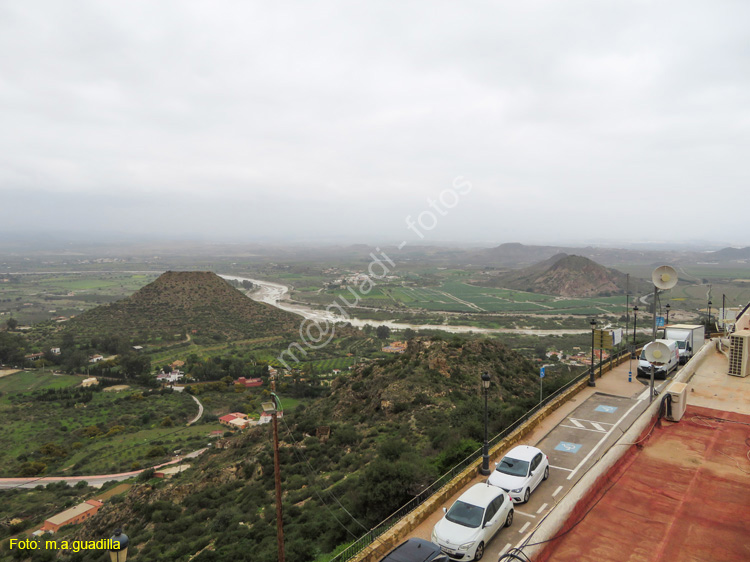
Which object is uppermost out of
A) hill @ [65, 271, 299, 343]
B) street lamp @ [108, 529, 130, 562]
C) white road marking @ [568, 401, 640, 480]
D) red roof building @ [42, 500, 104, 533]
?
street lamp @ [108, 529, 130, 562]

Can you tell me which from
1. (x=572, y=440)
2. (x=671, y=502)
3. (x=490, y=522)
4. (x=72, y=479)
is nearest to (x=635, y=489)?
(x=671, y=502)

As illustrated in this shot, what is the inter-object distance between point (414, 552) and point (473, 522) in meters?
1.60

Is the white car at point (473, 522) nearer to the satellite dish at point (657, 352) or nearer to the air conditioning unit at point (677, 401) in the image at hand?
the air conditioning unit at point (677, 401)

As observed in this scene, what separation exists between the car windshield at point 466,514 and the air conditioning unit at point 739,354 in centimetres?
1265

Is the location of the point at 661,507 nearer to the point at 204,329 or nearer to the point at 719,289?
the point at 204,329

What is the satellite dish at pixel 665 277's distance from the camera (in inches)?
533

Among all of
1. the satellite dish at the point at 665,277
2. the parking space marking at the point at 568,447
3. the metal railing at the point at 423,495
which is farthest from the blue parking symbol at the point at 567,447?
the satellite dish at the point at 665,277

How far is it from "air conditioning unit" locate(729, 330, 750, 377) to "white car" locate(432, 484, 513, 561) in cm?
1159

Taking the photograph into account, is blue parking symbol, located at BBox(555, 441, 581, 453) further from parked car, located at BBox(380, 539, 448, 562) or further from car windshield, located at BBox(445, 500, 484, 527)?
parked car, located at BBox(380, 539, 448, 562)

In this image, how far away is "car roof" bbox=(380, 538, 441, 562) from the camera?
713 cm

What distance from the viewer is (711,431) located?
425 inches

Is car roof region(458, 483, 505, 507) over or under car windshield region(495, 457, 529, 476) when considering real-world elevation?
over

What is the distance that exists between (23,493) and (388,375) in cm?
2622

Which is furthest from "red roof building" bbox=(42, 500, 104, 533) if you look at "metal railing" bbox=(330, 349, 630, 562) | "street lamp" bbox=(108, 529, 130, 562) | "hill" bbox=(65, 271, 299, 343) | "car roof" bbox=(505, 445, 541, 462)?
"hill" bbox=(65, 271, 299, 343)
